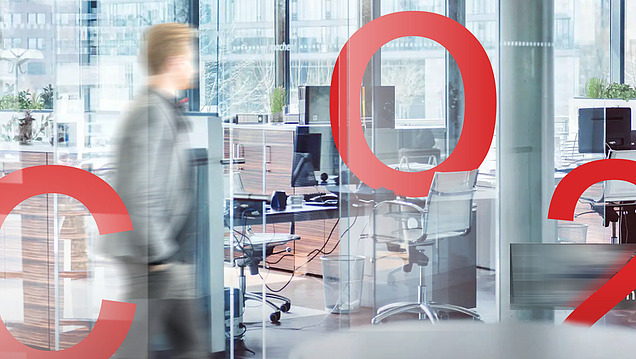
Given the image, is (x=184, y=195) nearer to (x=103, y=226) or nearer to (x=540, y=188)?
(x=103, y=226)

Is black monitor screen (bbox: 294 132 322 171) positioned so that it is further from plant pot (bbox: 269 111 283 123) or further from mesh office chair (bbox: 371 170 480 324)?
mesh office chair (bbox: 371 170 480 324)

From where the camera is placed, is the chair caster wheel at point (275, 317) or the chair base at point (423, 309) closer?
the chair caster wheel at point (275, 317)

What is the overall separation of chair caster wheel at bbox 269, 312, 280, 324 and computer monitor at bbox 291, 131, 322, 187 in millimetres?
569

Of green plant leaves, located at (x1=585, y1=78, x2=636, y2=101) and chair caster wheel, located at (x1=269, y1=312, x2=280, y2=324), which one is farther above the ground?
green plant leaves, located at (x1=585, y1=78, x2=636, y2=101)

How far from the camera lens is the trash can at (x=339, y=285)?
3.55 meters

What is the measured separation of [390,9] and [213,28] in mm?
983

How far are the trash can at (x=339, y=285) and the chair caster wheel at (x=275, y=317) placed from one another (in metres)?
0.24

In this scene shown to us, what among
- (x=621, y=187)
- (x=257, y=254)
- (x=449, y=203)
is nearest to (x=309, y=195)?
(x=257, y=254)

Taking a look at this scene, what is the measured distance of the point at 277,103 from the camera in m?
3.82

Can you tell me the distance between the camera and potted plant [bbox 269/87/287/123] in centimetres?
367

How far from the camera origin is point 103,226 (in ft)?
10.7

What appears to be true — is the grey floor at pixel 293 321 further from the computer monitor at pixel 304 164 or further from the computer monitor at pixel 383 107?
the computer monitor at pixel 383 107

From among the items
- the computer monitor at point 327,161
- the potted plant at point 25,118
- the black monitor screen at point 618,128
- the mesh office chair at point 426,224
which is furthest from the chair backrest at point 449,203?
the black monitor screen at point 618,128

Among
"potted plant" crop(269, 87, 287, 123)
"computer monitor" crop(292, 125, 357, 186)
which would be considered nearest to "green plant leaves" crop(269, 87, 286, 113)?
"potted plant" crop(269, 87, 287, 123)
